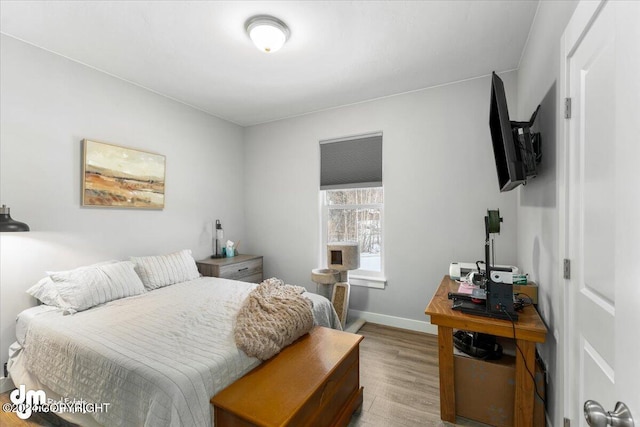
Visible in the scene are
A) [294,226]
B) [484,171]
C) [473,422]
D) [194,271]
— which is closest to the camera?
[473,422]

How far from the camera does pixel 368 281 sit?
136 inches

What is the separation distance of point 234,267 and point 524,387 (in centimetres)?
297

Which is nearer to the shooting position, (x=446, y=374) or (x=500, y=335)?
(x=500, y=335)

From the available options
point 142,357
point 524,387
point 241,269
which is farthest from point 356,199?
point 142,357

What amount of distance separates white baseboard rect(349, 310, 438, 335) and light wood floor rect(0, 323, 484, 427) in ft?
0.22

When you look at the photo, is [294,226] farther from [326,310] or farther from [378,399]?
[378,399]

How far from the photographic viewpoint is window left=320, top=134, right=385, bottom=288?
3.46 meters

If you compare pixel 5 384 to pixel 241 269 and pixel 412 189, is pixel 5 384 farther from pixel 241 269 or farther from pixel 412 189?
pixel 412 189

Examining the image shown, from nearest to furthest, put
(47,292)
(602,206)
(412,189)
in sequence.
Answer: (602,206), (47,292), (412,189)

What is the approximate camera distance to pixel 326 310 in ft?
7.84

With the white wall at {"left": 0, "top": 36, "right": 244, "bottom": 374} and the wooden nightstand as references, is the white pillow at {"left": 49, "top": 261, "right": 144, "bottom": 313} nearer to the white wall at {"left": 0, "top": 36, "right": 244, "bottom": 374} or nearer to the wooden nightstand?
the white wall at {"left": 0, "top": 36, "right": 244, "bottom": 374}

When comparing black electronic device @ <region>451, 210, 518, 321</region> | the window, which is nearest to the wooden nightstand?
the window

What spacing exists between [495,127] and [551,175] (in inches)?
24.6

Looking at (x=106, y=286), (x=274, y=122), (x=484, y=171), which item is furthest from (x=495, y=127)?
(x=106, y=286)
